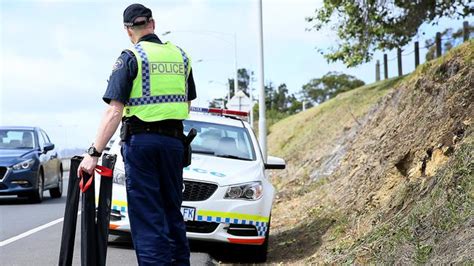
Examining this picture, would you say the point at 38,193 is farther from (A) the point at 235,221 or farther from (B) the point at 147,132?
(B) the point at 147,132

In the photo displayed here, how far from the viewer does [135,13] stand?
623 centimetres

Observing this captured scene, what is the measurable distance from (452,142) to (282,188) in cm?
929

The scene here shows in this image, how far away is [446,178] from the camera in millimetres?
7695

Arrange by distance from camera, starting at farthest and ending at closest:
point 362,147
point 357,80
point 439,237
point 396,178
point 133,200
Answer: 1. point 357,80
2. point 362,147
3. point 396,178
4. point 439,237
5. point 133,200

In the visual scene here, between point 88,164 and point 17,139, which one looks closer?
point 88,164

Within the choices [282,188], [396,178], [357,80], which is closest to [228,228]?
[396,178]

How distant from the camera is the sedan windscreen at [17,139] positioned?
683 inches

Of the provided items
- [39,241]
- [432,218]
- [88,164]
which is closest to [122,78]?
[88,164]

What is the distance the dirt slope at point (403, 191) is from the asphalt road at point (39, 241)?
1684 millimetres

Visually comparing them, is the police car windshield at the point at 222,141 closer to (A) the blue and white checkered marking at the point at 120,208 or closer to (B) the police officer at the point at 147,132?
(A) the blue and white checkered marking at the point at 120,208

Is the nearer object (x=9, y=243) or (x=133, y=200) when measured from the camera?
(x=133, y=200)

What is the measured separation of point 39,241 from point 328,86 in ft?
270

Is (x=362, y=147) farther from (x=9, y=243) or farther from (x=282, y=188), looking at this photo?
(x=9, y=243)

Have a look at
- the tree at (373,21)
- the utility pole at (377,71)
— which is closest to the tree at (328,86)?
the utility pole at (377,71)
